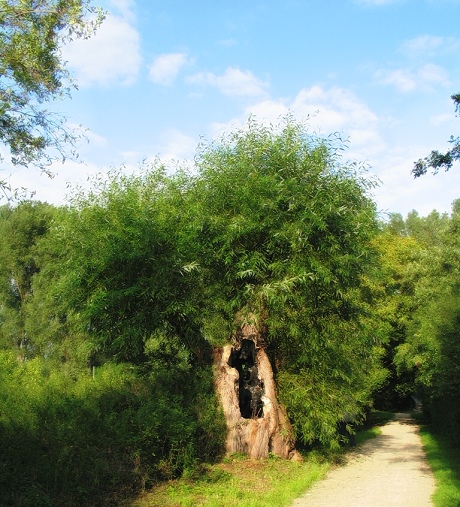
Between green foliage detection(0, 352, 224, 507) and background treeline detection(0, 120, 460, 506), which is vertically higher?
background treeline detection(0, 120, 460, 506)

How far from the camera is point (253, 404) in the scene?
16.9 meters

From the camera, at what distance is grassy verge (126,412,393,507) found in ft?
32.8

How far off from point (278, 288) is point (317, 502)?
5.85m

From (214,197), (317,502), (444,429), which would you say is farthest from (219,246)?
(444,429)

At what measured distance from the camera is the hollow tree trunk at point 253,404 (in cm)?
1478

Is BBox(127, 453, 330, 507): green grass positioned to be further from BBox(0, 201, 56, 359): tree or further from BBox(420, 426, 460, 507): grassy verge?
BBox(0, 201, 56, 359): tree

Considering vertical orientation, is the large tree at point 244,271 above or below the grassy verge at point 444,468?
above

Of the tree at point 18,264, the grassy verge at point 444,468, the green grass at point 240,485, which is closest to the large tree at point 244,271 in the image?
the green grass at point 240,485

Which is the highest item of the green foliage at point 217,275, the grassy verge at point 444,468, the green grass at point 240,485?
the green foliage at point 217,275

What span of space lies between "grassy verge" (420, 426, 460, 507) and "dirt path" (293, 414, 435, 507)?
0.75 feet

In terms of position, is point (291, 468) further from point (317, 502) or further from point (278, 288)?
point (278, 288)

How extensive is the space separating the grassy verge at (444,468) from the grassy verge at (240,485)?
3.07 meters

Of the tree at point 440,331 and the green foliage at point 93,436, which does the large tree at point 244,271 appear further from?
the tree at point 440,331

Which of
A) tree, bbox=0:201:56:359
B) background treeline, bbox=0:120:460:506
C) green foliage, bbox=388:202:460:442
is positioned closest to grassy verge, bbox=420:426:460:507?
green foliage, bbox=388:202:460:442
